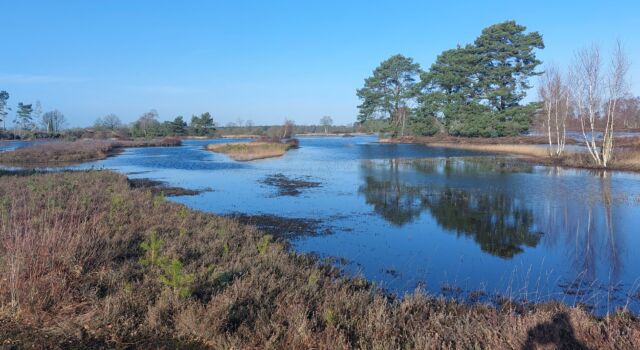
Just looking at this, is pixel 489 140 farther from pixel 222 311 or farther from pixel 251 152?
pixel 222 311

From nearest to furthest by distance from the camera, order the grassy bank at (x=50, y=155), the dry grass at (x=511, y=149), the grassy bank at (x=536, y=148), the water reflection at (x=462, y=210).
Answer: the water reflection at (x=462, y=210)
the grassy bank at (x=536, y=148)
the dry grass at (x=511, y=149)
the grassy bank at (x=50, y=155)

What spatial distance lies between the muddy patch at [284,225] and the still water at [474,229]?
200 mm

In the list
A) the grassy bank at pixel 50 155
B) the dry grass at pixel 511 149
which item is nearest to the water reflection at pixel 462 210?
the dry grass at pixel 511 149

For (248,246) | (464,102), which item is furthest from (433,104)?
(248,246)

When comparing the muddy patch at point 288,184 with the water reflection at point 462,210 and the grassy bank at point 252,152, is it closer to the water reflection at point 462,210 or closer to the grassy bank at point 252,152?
the water reflection at point 462,210

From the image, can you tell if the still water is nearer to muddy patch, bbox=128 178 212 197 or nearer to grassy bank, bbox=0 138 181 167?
muddy patch, bbox=128 178 212 197

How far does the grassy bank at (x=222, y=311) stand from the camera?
4215mm

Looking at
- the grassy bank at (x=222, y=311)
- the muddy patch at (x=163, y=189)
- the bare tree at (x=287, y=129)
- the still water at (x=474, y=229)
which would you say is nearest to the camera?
the grassy bank at (x=222, y=311)

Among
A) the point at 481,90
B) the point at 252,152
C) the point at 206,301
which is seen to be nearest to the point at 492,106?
the point at 481,90

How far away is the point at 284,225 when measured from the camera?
11.8m

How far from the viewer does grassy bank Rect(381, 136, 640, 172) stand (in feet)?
84.2

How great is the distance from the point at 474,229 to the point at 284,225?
5110 mm

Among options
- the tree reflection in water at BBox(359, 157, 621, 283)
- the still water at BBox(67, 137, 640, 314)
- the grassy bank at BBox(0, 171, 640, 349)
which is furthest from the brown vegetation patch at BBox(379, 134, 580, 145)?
the grassy bank at BBox(0, 171, 640, 349)

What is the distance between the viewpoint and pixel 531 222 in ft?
39.8
